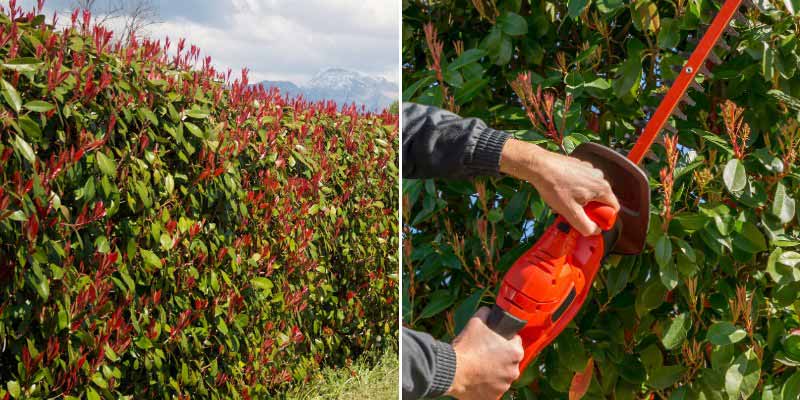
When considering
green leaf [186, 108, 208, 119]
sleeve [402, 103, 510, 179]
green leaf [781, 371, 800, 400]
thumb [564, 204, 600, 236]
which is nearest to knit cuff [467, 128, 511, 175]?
sleeve [402, 103, 510, 179]

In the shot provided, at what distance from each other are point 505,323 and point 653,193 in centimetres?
51

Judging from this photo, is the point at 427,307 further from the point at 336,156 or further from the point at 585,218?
the point at 336,156

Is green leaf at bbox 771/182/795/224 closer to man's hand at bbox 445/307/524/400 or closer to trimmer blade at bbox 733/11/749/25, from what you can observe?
trimmer blade at bbox 733/11/749/25

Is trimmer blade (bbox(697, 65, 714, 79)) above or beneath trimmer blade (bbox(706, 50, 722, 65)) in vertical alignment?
beneath

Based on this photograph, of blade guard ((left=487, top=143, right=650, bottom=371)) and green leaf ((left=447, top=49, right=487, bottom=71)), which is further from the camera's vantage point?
green leaf ((left=447, top=49, right=487, bottom=71))

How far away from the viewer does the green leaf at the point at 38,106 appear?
180cm

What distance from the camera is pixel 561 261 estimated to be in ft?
4.95

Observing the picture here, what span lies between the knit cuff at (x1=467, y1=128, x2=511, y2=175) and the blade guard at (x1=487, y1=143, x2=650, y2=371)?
0.20m

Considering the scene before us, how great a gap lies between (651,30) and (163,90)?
4.62 feet

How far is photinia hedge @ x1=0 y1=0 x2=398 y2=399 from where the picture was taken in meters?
1.90

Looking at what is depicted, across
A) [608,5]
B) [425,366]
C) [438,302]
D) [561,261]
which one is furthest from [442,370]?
[608,5]

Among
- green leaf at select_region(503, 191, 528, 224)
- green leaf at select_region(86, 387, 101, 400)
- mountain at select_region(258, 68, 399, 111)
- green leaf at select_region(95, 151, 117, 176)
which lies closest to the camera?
green leaf at select_region(503, 191, 528, 224)

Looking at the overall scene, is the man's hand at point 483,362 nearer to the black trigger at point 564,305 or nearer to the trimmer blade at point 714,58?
the black trigger at point 564,305

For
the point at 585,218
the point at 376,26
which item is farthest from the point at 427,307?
the point at 376,26
